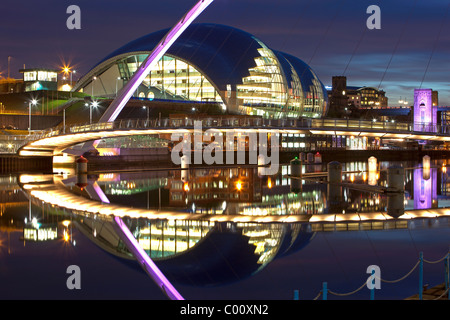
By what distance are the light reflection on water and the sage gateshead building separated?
48.9 m

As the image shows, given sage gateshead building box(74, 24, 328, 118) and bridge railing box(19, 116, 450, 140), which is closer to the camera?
bridge railing box(19, 116, 450, 140)

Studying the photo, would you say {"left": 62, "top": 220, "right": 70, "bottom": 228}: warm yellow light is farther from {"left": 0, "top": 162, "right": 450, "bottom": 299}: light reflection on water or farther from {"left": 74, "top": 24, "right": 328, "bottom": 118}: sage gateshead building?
{"left": 74, "top": 24, "right": 328, "bottom": 118}: sage gateshead building

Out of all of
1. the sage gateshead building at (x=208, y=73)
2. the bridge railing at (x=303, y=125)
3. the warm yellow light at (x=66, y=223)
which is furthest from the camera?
the sage gateshead building at (x=208, y=73)

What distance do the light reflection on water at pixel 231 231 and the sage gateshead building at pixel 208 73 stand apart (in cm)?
4889

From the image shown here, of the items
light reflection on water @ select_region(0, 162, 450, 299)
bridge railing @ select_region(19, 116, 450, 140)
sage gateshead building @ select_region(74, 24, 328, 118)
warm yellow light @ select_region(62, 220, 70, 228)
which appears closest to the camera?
light reflection on water @ select_region(0, 162, 450, 299)

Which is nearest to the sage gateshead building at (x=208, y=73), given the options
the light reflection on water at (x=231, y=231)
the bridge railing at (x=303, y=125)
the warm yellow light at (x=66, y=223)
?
the bridge railing at (x=303, y=125)

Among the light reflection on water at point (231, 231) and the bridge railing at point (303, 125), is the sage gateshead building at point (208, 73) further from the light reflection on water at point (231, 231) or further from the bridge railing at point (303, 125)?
the light reflection on water at point (231, 231)

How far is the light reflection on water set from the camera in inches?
518

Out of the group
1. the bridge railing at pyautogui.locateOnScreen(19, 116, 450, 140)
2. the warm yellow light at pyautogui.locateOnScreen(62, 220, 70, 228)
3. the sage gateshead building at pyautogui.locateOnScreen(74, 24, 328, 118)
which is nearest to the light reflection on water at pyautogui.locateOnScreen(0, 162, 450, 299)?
the warm yellow light at pyautogui.locateOnScreen(62, 220, 70, 228)

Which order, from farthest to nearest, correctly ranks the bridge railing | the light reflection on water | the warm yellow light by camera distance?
the bridge railing, the warm yellow light, the light reflection on water

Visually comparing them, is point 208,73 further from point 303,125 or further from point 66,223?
point 66,223

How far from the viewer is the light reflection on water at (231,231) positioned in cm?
1315

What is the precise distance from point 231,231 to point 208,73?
63.3 metres
